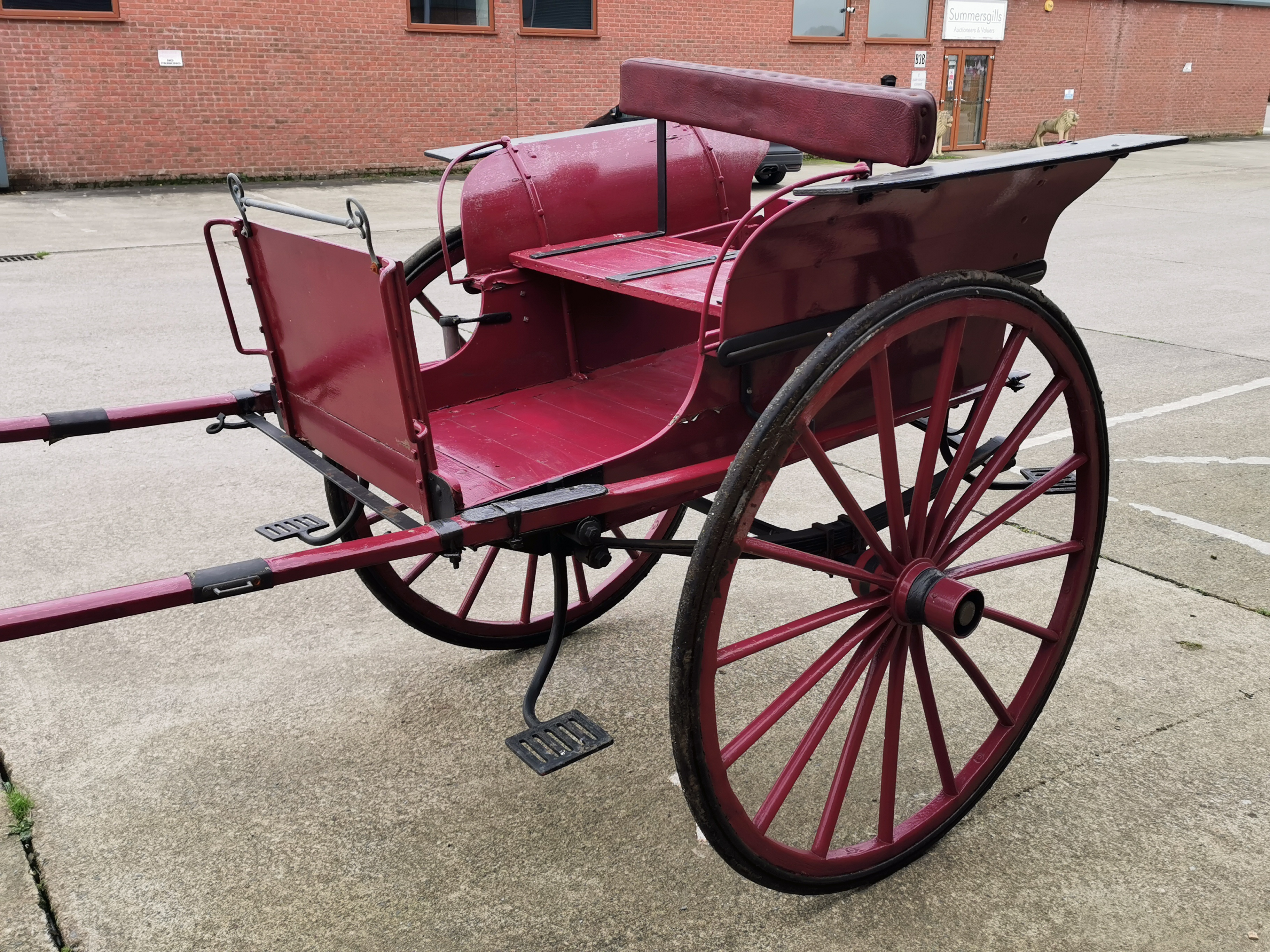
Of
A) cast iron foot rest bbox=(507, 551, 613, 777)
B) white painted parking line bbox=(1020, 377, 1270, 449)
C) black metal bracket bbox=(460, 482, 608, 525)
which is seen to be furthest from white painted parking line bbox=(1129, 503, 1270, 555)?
black metal bracket bbox=(460, 482, 608, 525)

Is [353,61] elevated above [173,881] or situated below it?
above

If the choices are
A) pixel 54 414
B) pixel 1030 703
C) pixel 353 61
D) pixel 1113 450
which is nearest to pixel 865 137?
pixel 1030 703

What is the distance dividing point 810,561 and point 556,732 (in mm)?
799

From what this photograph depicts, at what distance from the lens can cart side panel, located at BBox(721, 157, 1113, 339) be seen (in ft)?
7.14

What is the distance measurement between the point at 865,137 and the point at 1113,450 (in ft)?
10.9

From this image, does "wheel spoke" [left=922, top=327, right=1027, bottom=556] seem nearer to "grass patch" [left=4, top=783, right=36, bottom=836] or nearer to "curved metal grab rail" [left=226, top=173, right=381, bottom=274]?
"curved metal grab rail" [left=226, top=173, right=381, bottom=274]

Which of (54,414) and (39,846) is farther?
(39,846)

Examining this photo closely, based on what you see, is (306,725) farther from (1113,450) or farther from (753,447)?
(1113,450)

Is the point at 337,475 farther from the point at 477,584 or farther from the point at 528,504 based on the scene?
the point at 477,584

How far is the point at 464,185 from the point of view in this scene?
305 cm

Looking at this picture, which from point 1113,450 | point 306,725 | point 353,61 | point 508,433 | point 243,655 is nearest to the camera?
point 508,433

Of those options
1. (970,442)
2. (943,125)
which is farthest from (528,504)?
(943,125)

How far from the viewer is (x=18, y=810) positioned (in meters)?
2.70

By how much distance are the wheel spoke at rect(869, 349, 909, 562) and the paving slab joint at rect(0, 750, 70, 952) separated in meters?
1.90
